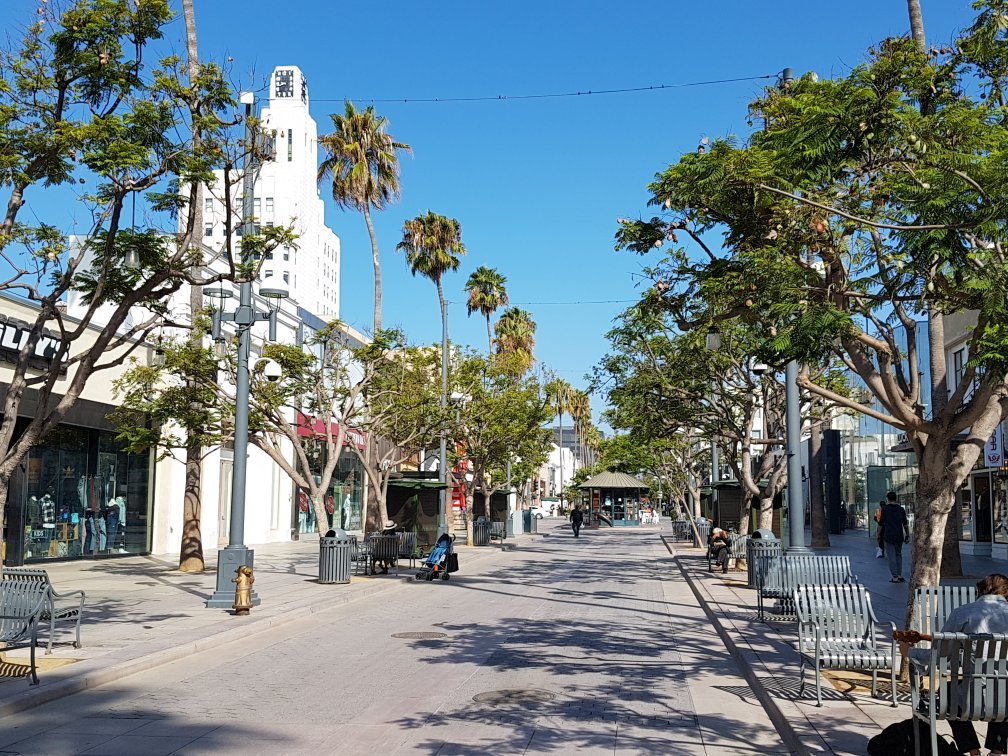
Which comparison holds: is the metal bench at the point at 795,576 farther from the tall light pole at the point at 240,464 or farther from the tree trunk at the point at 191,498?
the tree trunk at the point at 191,498

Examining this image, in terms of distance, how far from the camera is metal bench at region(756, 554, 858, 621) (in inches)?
551

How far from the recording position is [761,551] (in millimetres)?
18422

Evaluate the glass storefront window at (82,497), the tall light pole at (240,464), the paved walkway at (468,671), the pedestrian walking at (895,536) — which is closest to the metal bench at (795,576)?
the paved walkway at (468,671)

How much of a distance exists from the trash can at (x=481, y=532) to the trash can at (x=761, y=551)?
68.4 ft

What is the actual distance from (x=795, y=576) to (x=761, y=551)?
166 inches

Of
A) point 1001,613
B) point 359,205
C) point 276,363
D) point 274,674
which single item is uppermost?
point 359,205

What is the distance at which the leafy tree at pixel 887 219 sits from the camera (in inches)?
313

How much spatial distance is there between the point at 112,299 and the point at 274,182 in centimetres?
9897

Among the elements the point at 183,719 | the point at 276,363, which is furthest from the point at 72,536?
the point at 183,719

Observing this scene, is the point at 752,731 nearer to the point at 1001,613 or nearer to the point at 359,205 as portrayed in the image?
the point at 1001,613

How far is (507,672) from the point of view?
Result: 434 inches

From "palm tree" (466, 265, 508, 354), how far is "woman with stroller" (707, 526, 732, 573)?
90.0 ft

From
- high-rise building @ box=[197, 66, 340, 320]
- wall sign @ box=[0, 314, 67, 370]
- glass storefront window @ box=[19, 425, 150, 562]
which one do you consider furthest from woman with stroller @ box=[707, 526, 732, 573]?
high-rise building @ box=[197, 66, 340, 320]

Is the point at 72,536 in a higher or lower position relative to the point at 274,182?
lower
